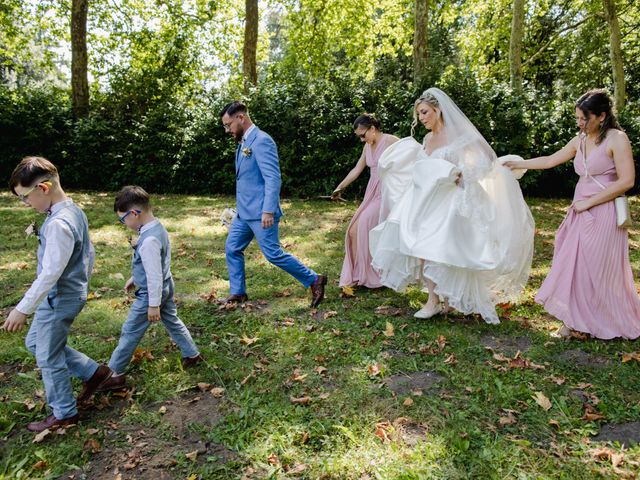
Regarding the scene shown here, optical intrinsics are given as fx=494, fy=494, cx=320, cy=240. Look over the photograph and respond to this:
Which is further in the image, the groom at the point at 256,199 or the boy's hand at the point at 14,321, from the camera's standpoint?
the groom at the point at 256,199

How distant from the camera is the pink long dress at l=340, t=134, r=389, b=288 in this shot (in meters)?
6.41

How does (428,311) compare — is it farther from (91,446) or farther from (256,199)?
(91,446)

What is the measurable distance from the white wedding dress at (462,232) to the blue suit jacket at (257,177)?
1349mm

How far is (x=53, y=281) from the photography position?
3.26m

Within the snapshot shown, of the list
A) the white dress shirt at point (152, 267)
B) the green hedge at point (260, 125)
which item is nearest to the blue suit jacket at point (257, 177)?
the white dress shirt at point (152, 267)

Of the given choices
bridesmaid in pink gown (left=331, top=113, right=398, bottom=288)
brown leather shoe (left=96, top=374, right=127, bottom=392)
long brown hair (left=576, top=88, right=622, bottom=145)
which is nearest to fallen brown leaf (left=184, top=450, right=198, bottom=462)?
brown leather shoe (left=96, top=374, right=127, bottom=392)

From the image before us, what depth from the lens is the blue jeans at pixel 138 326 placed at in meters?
3.95

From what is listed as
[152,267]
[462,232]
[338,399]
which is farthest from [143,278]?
[462,232]

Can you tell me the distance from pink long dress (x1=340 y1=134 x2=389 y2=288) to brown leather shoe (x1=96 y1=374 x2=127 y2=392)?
3.15 meters

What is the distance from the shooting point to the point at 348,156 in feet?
45.2

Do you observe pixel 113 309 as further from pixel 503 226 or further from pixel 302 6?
pixel 302 6

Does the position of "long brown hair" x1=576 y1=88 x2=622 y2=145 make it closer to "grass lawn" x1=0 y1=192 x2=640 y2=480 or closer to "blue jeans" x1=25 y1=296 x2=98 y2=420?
"grass lawn" x1=0 y1=192 x2=640 y2=480

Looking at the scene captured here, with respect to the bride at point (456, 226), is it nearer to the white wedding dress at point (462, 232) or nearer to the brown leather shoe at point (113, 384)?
the white wedding dress at point (462, 232)

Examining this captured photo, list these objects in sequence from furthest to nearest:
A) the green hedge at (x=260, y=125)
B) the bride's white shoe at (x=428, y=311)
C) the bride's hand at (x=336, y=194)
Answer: the green hedge at (x=260, y=125) → the bride's hand at (x=336, y=194) → the bride's white shoe at (x=428, y=311)
